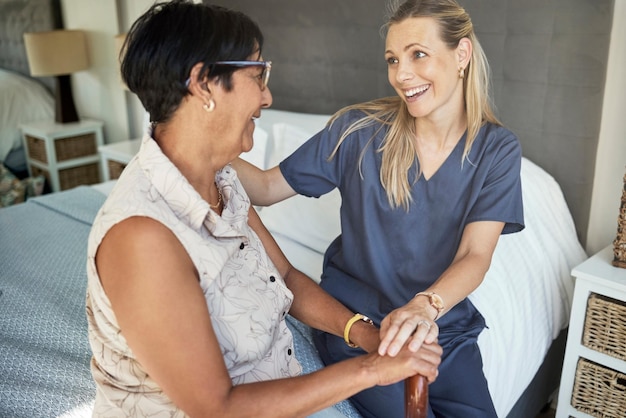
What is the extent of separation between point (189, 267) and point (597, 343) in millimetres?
1258

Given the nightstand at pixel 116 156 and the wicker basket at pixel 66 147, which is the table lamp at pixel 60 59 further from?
the nightstand at pixel 116 156

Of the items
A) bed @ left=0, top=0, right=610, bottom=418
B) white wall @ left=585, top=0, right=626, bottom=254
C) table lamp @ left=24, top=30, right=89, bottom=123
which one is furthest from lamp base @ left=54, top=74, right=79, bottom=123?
white wall @ left=585, top=0, right=626, bottom=254

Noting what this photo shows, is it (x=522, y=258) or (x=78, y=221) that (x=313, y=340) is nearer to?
(x=522, y=258)

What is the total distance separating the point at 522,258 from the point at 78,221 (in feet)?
5.04

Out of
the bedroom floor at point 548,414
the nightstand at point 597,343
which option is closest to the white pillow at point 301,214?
the nightstand at point 597,343

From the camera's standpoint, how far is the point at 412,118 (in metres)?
1.46

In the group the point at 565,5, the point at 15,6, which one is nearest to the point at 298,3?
the point at 565,5

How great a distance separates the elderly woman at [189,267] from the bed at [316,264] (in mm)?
380

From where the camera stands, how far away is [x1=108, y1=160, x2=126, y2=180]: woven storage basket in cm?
339

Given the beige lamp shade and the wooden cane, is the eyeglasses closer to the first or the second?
the wooden cane

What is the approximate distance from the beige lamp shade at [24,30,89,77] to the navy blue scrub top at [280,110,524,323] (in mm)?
2592

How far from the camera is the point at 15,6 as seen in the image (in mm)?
3715

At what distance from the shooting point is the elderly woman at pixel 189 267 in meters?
0.81

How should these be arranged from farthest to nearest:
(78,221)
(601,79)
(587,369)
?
(78,221) < (601,79) < (587,369)
